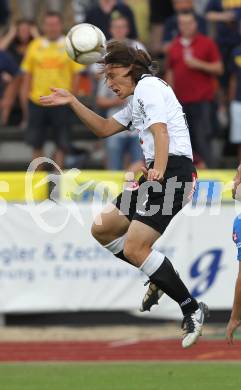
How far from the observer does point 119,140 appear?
13969 millimetres

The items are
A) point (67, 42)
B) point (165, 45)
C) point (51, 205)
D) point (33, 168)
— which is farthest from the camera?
point (165, 45)

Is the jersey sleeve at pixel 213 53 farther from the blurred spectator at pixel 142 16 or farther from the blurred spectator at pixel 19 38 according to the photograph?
the blurred spectator at pixel 19 38

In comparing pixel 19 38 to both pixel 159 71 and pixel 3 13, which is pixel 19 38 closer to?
pixel 3 13

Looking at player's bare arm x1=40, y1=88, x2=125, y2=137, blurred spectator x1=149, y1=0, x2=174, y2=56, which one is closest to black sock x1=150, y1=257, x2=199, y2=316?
player's bare arm x1=40, y1=88, x2=125, y2=137

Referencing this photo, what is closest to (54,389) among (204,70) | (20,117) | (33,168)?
(33,168)

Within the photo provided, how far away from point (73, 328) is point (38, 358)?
5.54 feet

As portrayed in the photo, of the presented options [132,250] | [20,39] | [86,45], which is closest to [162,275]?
[132,250]

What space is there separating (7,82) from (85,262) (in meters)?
3.40

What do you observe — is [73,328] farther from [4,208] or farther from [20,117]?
[20,117]

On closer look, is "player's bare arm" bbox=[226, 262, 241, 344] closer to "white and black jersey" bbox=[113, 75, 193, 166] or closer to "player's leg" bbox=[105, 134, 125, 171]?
"white and black jersey" bbox=[113, 75, 193, 166]

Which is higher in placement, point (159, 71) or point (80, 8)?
point (80, 8)

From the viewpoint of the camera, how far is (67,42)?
9.03 metres

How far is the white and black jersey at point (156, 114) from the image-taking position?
27.8 feet

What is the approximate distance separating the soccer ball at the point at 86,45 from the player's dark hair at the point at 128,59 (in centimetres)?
15
